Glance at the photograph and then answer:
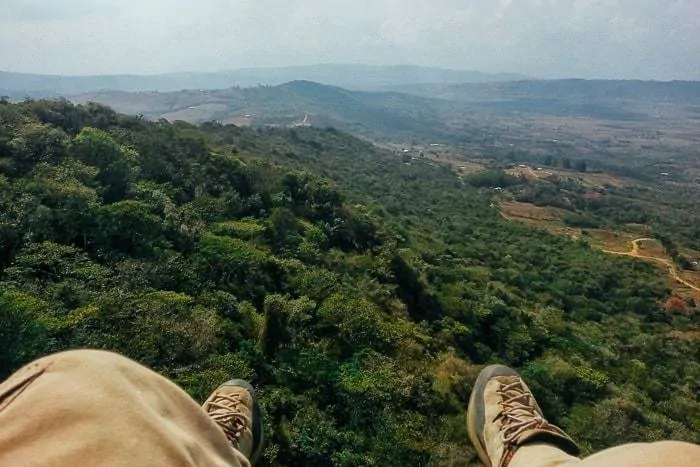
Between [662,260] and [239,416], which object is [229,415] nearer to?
[239,416]

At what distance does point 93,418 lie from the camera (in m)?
1.55

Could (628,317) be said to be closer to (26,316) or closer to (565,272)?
(565,272)

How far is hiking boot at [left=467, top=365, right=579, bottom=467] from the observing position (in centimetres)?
309

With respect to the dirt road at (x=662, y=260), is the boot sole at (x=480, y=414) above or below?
above

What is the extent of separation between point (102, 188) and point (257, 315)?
806 centimetres

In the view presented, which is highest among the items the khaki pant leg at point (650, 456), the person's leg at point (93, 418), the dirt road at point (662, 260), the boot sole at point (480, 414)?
the person's leg at point (93, 418)

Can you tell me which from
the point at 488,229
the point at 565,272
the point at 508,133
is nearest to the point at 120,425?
the point at 565,272

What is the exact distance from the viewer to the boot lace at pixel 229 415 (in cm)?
331

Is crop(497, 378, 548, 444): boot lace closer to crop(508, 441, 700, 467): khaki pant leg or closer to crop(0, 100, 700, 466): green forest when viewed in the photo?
crop(508, 441, 700, 467): khaki pant leg

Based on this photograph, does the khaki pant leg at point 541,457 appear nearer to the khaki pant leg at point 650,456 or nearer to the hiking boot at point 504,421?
the hiking boot at point 504,421

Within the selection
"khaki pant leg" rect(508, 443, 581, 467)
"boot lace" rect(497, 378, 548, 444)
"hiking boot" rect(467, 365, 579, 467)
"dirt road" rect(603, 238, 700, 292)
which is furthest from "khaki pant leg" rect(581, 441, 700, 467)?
"dirt road" rect(603, 238, 700, 292)

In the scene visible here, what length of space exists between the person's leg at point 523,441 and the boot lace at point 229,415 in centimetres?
168

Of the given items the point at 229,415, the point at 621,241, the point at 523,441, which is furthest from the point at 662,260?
the point at 229,415

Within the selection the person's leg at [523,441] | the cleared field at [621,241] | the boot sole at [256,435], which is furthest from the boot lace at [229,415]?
the cleared field at [621,241]
